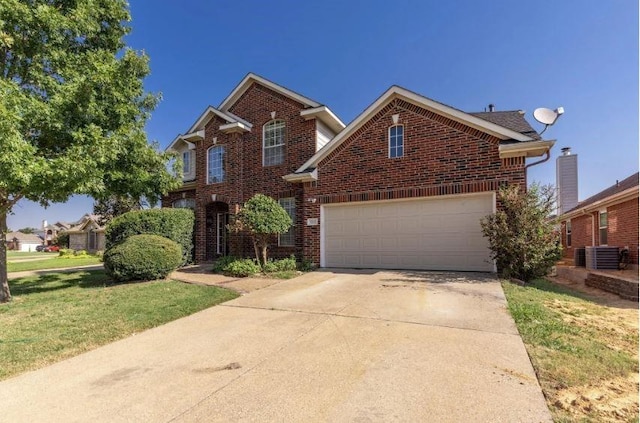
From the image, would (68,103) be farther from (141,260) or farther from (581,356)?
(581,356)

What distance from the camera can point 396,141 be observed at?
11.1m

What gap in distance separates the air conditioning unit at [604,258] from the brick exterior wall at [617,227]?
446 mm

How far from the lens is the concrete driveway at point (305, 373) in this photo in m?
2.92

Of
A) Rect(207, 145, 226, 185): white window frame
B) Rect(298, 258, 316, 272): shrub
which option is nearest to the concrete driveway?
Rect(298, 258, 316, 272): shrub

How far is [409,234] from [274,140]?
709cm

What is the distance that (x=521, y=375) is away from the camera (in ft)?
11.3

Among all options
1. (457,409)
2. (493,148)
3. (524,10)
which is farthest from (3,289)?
(524,10)

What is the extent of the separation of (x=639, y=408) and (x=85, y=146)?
9422mm

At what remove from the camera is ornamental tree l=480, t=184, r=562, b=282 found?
869cm

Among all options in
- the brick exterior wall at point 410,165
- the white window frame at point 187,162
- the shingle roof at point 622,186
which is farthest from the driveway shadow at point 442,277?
the white window frame at point 187,162

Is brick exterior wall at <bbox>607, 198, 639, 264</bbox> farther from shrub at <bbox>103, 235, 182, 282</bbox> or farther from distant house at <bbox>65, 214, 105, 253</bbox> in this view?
distant house at <bbox>65, 214, 105, 253</bbox>

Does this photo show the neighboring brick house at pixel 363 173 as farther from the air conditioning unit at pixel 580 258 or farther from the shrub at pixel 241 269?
the air conditioning unit at pixel 580 258

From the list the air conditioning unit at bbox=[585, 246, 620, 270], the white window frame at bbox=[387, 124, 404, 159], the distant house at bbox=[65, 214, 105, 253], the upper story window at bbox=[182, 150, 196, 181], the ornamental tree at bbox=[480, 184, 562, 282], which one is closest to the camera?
the ornamental tree at bbox=[480, 184, 562, 282]

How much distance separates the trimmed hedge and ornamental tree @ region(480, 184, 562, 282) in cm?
958
